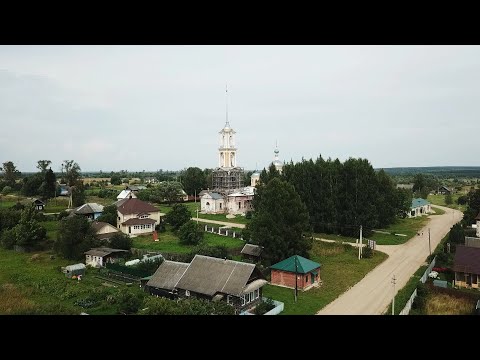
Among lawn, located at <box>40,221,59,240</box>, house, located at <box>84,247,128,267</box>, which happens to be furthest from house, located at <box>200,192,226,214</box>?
house, located at <box>84,247,128,267</box>

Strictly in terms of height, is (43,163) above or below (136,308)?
above

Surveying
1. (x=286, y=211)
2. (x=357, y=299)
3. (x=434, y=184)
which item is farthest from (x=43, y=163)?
(x=434, y=184)

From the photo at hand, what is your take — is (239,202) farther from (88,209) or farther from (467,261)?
(467,261)

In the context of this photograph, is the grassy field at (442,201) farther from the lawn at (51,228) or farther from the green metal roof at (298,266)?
the lawn at (51,228)

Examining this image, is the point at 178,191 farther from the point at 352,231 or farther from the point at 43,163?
Answer: the point at 352,231

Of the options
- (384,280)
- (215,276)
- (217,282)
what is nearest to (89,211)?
(215,276)
